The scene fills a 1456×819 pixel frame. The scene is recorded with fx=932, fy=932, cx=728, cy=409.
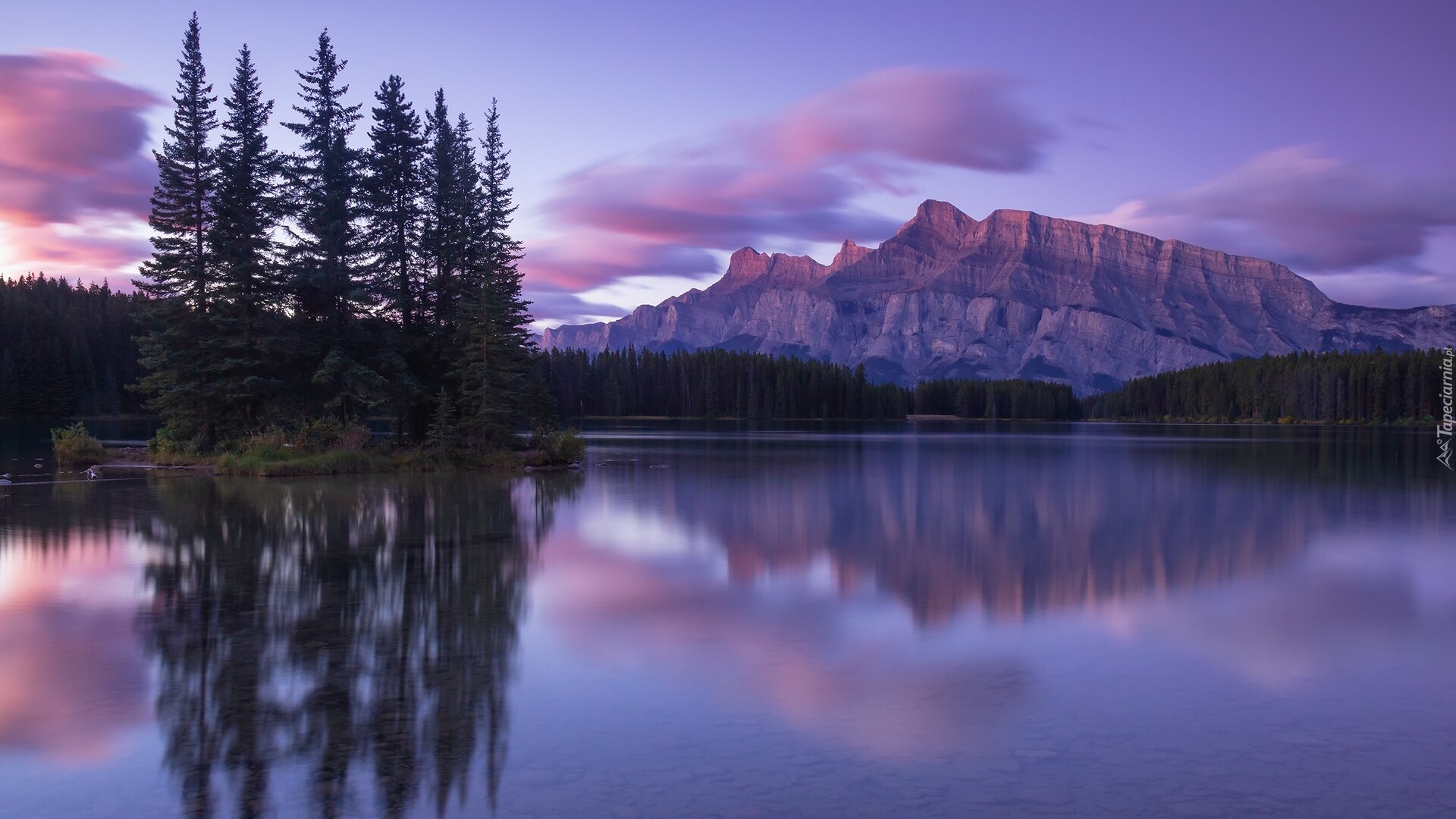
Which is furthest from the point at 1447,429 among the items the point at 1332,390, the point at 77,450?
the point at 1332,390

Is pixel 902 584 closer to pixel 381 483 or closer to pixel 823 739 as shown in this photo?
pixel 823 739

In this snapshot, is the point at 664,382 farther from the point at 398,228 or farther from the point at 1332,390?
the point at 398,228

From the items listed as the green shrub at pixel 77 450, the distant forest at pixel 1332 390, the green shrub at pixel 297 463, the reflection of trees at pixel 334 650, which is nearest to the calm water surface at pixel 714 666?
the reflection of trees at pixel 334 650

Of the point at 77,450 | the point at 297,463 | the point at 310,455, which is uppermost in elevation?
the point at 77,450

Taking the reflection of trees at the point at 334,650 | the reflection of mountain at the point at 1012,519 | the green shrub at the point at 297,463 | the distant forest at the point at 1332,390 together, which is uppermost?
the distant forest at the point at 1332,390

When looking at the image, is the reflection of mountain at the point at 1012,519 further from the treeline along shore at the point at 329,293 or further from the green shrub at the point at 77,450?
the green shrub at the point at 77,450

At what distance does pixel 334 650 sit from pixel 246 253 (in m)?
34.5

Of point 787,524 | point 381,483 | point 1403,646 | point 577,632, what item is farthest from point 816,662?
point 381,483

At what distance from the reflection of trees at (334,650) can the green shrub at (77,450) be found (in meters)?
19.5

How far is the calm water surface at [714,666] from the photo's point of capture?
7391 mm

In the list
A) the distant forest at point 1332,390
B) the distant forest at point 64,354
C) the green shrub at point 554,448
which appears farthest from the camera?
the distant forest at point 1332,390

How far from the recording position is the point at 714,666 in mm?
11094

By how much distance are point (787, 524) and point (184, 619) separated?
1503cm

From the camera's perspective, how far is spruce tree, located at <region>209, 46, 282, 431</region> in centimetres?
3922
